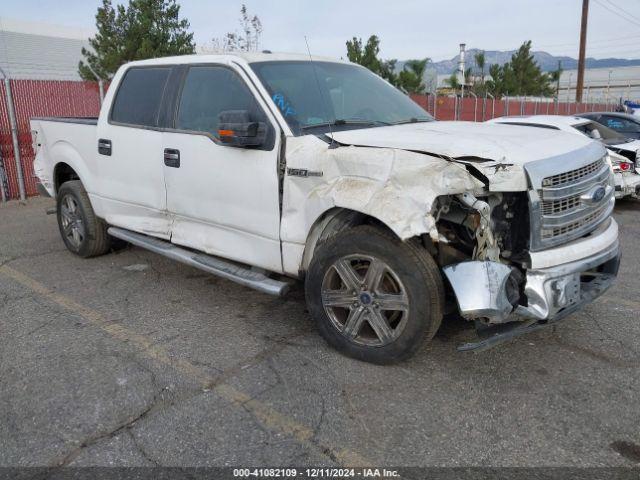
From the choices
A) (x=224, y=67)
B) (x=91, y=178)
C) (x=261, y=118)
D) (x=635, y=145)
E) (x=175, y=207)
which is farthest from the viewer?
(x=635, y=145)

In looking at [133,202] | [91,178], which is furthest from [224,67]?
[91,178]

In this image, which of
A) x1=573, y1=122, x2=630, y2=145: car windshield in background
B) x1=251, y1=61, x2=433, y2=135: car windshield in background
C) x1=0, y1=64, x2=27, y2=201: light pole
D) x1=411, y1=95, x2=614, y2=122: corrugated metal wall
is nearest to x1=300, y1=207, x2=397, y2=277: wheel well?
x1=251, y1=61, x2=433, y2=135: car windshield in background

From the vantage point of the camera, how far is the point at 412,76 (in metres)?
26.6

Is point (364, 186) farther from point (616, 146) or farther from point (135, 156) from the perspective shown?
point (616, 146)

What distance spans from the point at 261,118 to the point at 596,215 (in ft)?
7.63

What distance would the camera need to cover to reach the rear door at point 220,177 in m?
3.97

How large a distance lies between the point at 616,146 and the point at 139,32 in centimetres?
1141

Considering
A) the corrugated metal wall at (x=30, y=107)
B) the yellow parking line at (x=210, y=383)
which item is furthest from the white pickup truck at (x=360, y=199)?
the corrugated metal wall at (x=30, y=107)

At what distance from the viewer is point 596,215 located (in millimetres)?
3686

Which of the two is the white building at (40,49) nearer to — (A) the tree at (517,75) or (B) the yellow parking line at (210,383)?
(A) the tree at (517,75)

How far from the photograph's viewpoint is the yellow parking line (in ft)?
9.27

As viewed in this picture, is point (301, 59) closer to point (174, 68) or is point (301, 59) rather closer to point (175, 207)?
point (174, 68)

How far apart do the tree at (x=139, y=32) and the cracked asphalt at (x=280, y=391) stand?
11.2m

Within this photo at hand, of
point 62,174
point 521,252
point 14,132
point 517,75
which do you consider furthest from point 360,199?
point 517,75
